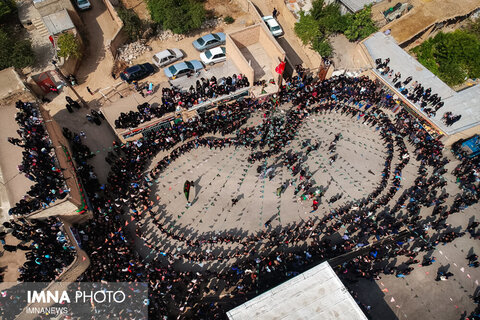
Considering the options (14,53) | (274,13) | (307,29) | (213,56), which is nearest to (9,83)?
(14,53)

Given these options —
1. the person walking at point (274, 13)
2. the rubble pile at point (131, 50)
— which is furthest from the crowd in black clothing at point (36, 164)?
the person walking at point (274, 13)

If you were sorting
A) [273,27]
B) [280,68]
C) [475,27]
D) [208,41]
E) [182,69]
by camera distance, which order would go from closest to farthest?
[280,68]
[182,69]
[208,41]
[475,27]
[273,27]

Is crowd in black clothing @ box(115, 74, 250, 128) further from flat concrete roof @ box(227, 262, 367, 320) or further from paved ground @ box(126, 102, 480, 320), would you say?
flat concrete roof @ box(227, 262, 367, 320)

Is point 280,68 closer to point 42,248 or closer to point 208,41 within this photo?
point 208,41

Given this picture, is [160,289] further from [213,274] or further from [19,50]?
[19,50]

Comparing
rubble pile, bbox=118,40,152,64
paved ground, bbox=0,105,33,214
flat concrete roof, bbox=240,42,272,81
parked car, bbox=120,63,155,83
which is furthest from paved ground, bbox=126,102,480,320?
rubble pile, bbox=118,40,152,64

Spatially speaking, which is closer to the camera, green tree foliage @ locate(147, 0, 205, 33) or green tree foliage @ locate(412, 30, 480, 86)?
green tree foliage @ locate(412, 30, 480, 86)
